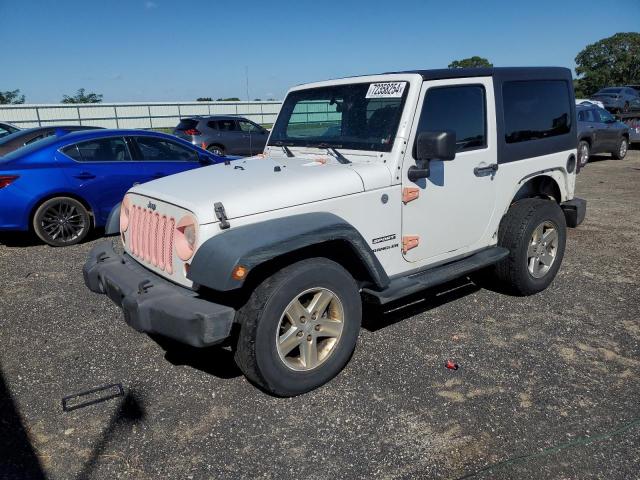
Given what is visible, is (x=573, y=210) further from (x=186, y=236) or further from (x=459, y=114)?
(x=186, y=236)

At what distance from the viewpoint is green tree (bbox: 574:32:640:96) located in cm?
6228

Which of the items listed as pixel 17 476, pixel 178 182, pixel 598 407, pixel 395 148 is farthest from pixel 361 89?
pixel 17 476

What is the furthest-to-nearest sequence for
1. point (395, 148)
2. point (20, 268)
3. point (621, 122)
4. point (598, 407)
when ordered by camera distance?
point (621, 122) < point (20, 268) < point (395, 148) < point (598, 407)

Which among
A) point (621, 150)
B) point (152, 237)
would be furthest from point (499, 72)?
point (621, 150)

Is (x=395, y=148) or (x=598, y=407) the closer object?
(x=598, y=407)

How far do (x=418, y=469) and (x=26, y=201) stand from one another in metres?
5.99

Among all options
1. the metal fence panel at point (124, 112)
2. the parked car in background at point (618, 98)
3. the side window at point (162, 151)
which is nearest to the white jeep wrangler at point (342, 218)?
the side window at point (162, 151)

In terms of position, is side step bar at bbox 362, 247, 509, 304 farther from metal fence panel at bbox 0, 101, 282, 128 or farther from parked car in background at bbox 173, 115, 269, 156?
metal fence panel at bbox 0, 101, 282, 128

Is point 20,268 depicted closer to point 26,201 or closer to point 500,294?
point 26,201

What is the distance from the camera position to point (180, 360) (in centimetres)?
375

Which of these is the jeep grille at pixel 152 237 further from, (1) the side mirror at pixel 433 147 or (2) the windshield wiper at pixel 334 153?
(1) the side mirror at pixel 433 147

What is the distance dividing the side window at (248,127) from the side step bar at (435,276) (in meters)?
13.2

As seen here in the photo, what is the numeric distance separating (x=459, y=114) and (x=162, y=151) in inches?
194

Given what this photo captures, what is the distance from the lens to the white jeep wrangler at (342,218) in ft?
9.64
